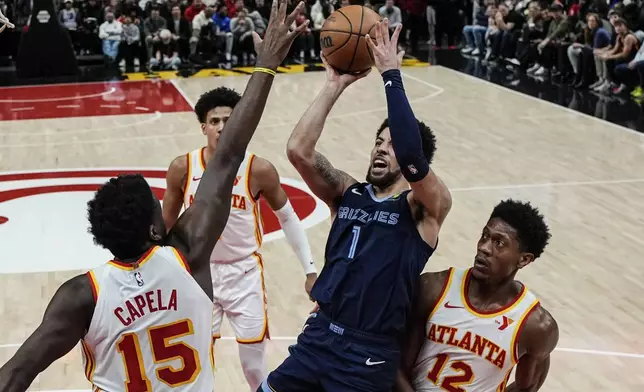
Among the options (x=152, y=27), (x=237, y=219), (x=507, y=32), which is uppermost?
(x=237, y=219)

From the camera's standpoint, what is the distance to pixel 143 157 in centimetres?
1239

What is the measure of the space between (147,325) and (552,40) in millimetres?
17962

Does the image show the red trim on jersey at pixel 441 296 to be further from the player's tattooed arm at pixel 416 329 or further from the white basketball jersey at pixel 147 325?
the white basketball jersey at pixel 147 325

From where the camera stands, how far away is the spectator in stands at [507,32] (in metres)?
21.9

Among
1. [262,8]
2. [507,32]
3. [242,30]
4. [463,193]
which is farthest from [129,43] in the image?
[463,193]

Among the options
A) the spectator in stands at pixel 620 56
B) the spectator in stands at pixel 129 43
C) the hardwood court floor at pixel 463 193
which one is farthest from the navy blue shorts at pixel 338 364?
the spectator in stands at pixel 129 43

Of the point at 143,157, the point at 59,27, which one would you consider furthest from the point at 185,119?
the point at 59,27

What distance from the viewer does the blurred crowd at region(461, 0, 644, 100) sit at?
1708 cm

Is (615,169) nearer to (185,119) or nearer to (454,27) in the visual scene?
(185,119)

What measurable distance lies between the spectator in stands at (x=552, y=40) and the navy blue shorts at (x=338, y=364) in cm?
1682

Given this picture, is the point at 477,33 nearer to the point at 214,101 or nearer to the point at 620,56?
the point at 620,56

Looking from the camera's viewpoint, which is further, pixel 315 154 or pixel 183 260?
pixel 315 154

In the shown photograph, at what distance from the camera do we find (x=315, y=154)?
4.32m

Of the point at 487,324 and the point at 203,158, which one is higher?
the point at 203,158
